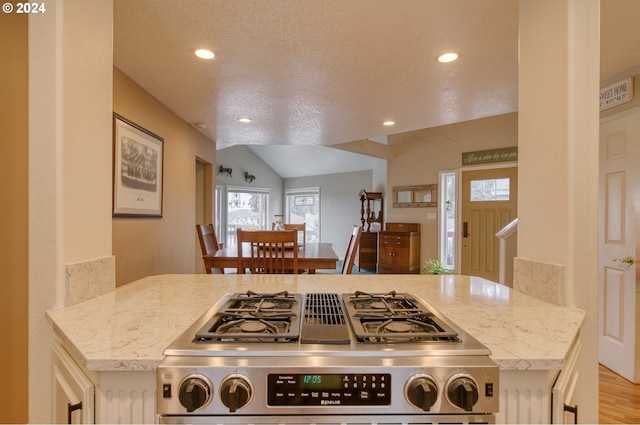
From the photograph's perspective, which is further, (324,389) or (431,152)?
(431,152)

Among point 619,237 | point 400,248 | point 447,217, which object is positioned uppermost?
point 447,217

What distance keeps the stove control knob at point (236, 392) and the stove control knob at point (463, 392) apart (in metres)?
0.45

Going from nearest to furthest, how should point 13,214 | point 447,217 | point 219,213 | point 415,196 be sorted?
point 13,214 → point 447,217 → point 415,196 → point 219,213

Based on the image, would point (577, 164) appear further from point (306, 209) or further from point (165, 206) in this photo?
point (306, 209)

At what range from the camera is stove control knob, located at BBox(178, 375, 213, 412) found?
715 millimetres

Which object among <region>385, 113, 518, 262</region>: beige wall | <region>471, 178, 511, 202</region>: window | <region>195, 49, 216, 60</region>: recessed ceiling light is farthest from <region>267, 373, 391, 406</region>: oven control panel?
<region>385, 113, 518, 262</region>: beige wall

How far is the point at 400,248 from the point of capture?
587 centimetres

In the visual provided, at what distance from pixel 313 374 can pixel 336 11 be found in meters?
1.61

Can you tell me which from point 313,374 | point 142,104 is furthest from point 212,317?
point 142,104

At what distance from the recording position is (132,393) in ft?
2.59

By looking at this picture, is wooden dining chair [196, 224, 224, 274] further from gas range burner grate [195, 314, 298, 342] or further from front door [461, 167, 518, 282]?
front door [461, 167, 518, 282]

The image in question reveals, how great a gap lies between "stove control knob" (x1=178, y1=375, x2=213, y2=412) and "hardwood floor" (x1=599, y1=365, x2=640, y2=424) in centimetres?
240

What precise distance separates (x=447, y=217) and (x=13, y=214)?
557cm

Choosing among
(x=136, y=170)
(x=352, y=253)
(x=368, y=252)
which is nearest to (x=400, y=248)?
(x=368, y=252)
